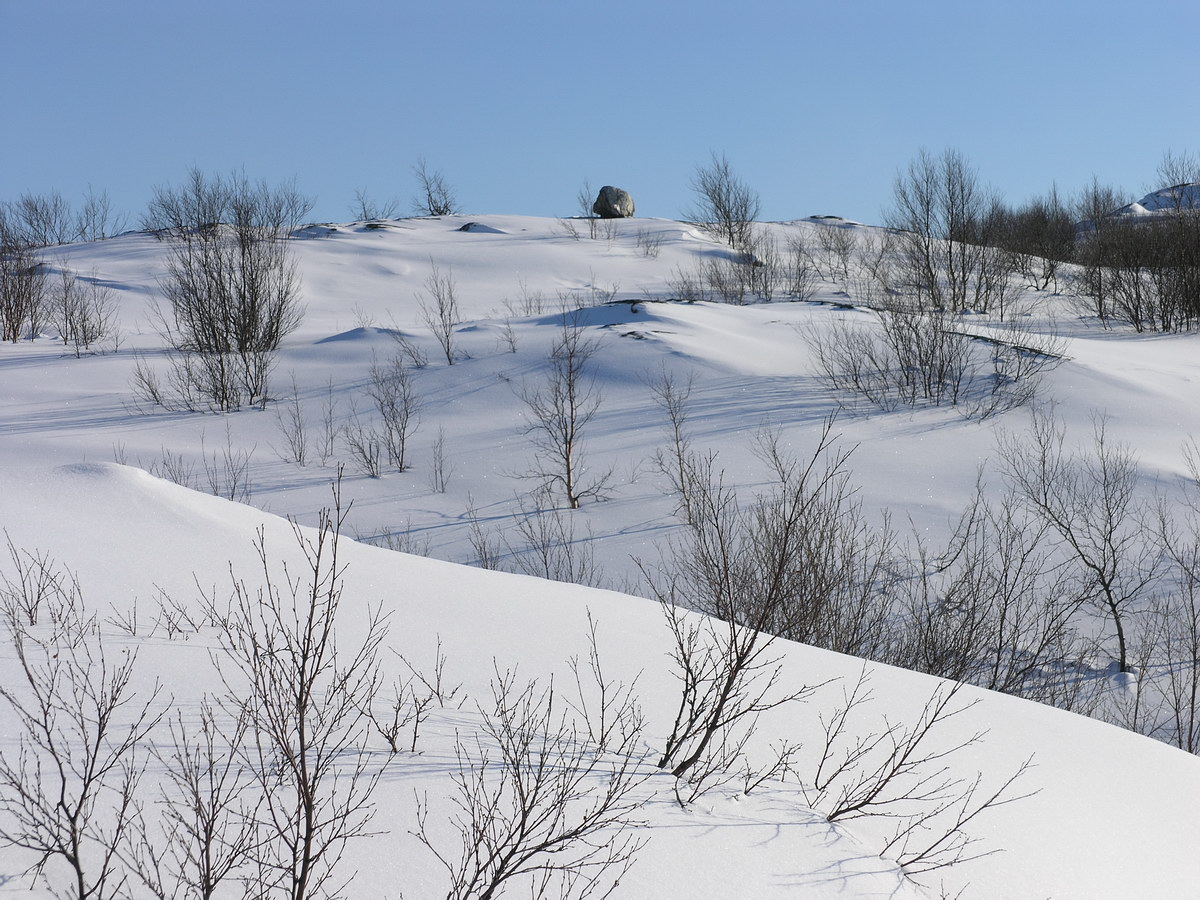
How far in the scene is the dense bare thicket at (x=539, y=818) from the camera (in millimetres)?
2131

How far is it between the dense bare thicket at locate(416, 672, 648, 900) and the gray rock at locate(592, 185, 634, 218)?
128ft

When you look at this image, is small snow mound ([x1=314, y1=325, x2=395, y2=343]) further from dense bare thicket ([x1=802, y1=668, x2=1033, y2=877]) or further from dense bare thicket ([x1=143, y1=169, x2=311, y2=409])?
dense bare thicket ([x1=802, y1=668, x2=1033, y2=877])

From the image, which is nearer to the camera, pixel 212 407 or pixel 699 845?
pixel 699 845

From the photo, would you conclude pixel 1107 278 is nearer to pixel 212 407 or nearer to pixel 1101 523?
pixel 1101 523

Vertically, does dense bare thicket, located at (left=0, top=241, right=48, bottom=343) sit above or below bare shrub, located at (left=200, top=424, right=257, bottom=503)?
above

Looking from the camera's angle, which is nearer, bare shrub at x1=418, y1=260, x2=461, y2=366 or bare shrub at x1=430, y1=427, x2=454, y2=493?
bare shrub at x1=430, y1=427, x2=454, y2=493

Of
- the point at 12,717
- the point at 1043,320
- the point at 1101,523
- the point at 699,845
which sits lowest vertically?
the point at 1101,523

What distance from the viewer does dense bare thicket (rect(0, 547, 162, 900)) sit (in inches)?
77.4

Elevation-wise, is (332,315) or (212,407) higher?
(332,315)

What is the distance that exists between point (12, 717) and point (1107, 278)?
27836mm

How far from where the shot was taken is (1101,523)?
9.84 meters

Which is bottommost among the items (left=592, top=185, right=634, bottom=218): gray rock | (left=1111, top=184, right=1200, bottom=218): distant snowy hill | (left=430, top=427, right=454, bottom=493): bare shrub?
(left=430, top=427, right=454, bottom=493): bare shrub

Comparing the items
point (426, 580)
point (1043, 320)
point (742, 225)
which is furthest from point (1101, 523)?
point (742, 225)

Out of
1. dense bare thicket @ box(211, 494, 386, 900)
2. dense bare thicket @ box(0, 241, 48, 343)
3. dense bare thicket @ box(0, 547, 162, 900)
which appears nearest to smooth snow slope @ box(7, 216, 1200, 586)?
dense bare thicket @ box(0, 241, 48, 343)
